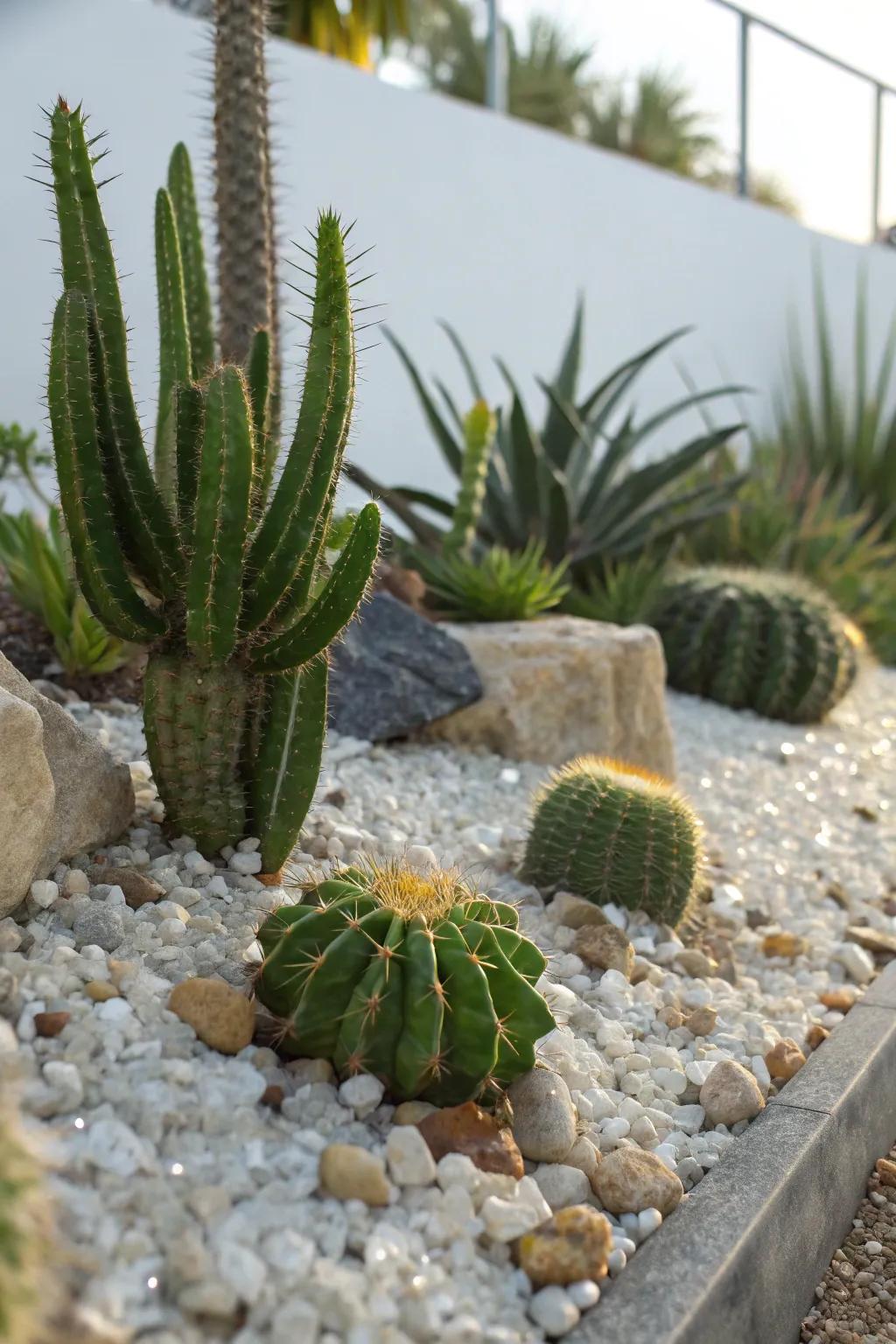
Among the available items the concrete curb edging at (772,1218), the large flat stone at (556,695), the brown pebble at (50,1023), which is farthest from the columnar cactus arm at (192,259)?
the concrete curb edging at (772,1218)

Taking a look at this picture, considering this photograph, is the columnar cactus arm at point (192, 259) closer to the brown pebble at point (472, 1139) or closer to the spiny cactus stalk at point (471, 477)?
the spiny cactus stalk at point (471, 477)

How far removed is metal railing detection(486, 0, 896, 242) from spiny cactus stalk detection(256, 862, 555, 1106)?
6088mm

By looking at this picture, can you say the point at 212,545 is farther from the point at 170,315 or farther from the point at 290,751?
the point at 170,315

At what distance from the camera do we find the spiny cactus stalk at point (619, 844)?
9.13ft

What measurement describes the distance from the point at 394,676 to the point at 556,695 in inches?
19.9

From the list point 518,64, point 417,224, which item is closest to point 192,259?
point 417,224

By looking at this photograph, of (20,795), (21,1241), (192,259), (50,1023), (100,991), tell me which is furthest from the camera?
(192,259)

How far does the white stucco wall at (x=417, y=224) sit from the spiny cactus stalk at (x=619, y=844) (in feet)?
5.47

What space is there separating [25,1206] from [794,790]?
3.60 meters

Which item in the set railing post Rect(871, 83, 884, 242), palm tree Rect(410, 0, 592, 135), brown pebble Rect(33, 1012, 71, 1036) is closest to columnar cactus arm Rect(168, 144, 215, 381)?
brown pebble Rect(33, 1012, 71, 1036)

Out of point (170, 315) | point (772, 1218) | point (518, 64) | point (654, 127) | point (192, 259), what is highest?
point (518, 64)

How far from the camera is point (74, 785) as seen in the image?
2219 mm

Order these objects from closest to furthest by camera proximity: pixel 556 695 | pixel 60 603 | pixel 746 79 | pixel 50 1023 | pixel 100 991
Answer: pixel 50 1023
pixel 100 991
pixel 60 603
pixel 556 695
pixel 746 79

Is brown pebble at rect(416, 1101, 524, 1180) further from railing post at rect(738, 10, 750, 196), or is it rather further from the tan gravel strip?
railing post at rect(738, 10, 750, 196)
